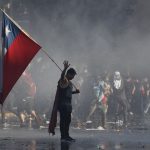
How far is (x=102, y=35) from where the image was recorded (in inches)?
1256

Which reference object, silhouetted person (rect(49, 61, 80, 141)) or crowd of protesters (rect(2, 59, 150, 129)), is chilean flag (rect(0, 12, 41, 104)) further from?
crowd of protesters (rect(2, 59, 150, 129))

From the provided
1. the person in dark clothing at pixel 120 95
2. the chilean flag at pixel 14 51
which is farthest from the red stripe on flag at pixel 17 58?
the person in dark clothing at pixel 120 95

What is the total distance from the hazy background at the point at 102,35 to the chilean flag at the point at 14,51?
545 inches

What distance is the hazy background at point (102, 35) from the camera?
31.9 m

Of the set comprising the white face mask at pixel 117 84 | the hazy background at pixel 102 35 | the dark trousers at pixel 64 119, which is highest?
the hazy background at pixel 102 35

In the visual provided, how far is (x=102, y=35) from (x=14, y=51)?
48.3 feet

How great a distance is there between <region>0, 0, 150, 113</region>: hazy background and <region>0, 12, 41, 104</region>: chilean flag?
1385 cm

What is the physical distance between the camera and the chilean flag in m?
17.2

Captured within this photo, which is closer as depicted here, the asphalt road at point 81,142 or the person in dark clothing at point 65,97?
the asphalt road at point 81,142

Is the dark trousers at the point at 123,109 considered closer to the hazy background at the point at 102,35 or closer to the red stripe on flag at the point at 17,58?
the hazy background at the point at 102,35

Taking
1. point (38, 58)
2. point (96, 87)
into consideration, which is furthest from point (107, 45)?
point (96, 87)

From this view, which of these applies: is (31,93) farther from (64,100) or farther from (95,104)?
(64,100)

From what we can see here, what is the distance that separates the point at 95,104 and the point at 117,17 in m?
5.74

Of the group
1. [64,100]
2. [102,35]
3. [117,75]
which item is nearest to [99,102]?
[117,75]
